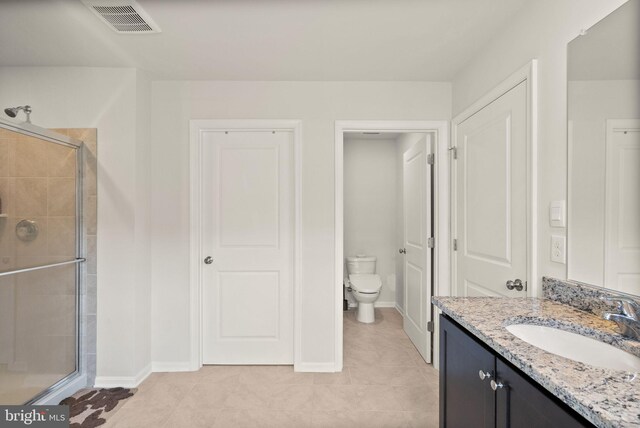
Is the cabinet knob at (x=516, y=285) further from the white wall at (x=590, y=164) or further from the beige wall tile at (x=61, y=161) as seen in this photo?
the beige wall tile at (x=61, y=161)

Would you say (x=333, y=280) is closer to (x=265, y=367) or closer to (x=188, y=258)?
(x=265, y=367)

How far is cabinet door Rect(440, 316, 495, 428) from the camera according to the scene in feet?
3.08

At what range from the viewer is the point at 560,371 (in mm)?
706

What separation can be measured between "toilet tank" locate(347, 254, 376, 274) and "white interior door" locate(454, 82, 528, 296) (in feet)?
5.13

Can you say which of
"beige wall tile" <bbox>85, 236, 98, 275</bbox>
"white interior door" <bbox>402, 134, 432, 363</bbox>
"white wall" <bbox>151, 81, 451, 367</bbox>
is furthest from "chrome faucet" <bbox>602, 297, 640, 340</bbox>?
"beige wall tile" <bbox>85, 236, 98, 275</bbox>

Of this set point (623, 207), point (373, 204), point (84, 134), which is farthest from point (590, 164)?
point (84, 134)

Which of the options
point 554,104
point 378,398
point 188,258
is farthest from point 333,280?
point 554,104

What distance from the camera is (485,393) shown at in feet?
3.09

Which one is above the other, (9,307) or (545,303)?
(545,303)

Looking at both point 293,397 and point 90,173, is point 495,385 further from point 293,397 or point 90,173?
point 90,173

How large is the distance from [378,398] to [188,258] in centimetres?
175

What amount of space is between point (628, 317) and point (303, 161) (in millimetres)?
1960

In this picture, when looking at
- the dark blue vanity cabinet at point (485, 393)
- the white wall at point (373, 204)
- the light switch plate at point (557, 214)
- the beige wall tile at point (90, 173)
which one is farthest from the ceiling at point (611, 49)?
the beige wall tile at point (90, 173)

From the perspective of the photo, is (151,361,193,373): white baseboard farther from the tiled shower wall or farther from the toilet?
the toilet
